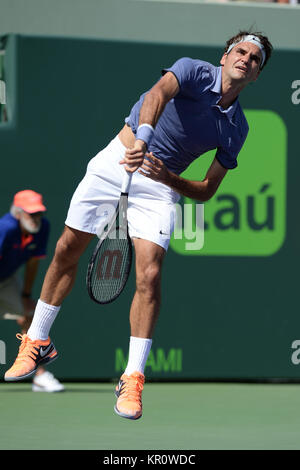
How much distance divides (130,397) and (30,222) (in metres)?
2.45

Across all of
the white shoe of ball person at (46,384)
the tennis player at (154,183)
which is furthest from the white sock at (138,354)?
the white shoe of ball person at (46,384)

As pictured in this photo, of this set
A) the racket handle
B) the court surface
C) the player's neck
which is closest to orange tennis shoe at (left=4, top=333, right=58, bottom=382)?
the court surface

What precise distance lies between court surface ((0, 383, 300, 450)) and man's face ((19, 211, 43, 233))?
112cm

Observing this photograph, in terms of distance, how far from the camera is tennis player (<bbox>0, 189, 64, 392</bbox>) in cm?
732

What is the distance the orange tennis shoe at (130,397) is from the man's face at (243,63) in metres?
1.53

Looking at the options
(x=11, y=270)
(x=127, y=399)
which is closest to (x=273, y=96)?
(x=11, y=270)

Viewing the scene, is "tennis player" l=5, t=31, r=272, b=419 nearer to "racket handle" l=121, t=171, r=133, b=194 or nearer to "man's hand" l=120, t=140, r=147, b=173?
"racket handle" l=121, t=171, r=133, b=194

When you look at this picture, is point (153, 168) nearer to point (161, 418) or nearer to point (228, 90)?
point (228, 90)

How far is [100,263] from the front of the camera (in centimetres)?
539

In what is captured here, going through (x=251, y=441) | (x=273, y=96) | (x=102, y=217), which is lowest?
(x=251, y=441)

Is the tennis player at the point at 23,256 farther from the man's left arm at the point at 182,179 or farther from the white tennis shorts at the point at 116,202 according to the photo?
the man's left arm at the point at 182,179

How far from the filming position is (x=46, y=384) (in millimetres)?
7512

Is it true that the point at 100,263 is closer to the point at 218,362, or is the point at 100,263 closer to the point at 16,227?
the point at 16,227

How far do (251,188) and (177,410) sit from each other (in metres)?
2.05
